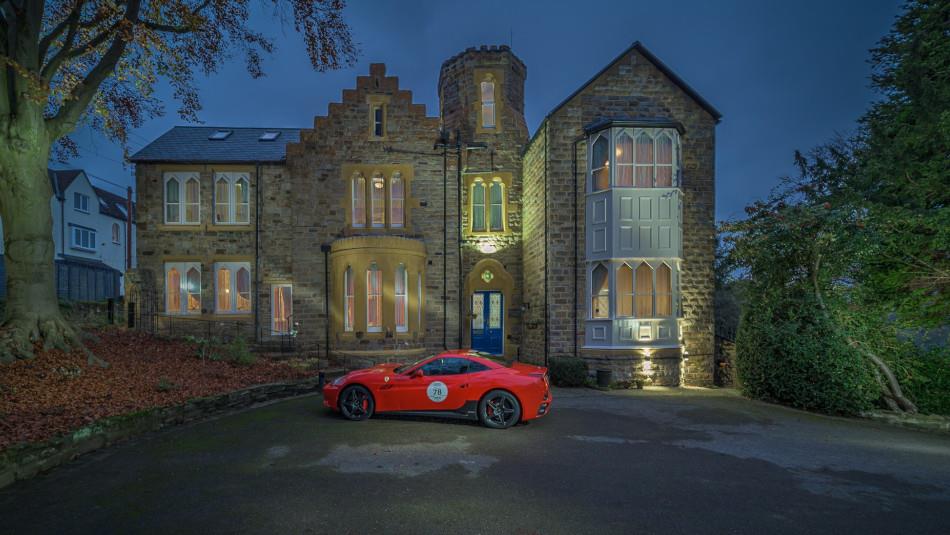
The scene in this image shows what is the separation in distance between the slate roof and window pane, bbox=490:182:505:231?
8160 mm

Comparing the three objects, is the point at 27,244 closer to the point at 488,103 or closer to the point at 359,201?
the point at 359,201

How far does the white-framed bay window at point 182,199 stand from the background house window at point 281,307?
13.3 ft

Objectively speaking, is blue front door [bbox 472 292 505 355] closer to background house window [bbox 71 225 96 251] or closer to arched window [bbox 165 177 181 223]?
arched window [bbox 165 177 181 223]

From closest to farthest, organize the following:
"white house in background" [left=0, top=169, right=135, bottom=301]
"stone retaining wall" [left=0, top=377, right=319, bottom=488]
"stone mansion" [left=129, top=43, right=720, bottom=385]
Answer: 1. "stone retaining wall" [left=0, top=377, right=319, bottom=488]
2. "stone mansion" [left=129, top=43, right=720, bottom=385]
3. "white house in background" [left=0, top=169, right=135, bottom=301]

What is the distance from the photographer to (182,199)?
17.4 meters

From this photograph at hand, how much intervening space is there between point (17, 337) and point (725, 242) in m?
16.9

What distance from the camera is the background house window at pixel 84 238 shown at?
30.7 meters

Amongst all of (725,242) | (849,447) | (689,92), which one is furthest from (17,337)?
(689,92)

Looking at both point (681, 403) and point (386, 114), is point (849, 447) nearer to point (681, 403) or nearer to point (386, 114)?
point (681, 403)

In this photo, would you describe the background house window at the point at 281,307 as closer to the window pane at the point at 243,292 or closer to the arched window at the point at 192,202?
the window pane at the point at 243,292

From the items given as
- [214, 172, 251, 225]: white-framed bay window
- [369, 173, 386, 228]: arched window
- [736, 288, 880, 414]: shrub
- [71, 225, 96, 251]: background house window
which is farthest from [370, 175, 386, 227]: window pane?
[71, 225, 96, 251]: background house window

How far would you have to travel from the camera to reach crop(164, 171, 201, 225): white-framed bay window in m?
17.3

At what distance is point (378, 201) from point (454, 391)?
33.8 ft

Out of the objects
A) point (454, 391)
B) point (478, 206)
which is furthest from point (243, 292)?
point (454, 391)
